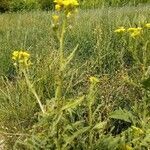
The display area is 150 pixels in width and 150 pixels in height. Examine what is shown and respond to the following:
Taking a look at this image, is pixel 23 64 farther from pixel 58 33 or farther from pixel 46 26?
pixel 46 26

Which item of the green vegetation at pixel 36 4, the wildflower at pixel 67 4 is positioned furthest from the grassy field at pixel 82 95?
the green vegetation at pixel 36 4

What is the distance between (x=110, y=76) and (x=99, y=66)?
0.15 m

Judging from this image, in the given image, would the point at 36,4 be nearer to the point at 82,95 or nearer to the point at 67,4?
the point at 82,95

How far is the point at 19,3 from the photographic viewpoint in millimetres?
13555

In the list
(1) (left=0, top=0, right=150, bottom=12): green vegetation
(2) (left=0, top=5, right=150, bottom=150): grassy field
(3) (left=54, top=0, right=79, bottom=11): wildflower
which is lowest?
(1) (left=0, top=0, right=150, bottom=12): green vegetation

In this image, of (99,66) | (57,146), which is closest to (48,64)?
(99,66)

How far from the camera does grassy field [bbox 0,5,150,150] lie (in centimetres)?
266

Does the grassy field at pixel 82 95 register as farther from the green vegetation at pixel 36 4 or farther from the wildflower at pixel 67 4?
the green vegetation at pixel 36 4

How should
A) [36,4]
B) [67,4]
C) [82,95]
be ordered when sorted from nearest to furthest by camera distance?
[67,4]
[82,95]
[36,4]

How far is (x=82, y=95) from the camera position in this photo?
4004 mm

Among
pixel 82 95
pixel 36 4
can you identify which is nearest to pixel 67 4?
pixel 82 95

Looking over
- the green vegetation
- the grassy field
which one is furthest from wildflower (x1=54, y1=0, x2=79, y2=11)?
the green vegetation

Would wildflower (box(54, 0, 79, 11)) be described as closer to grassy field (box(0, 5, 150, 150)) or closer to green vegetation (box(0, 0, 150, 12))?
grassy field (box(0, 5, 150, 150))

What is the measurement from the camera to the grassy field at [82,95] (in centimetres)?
266
